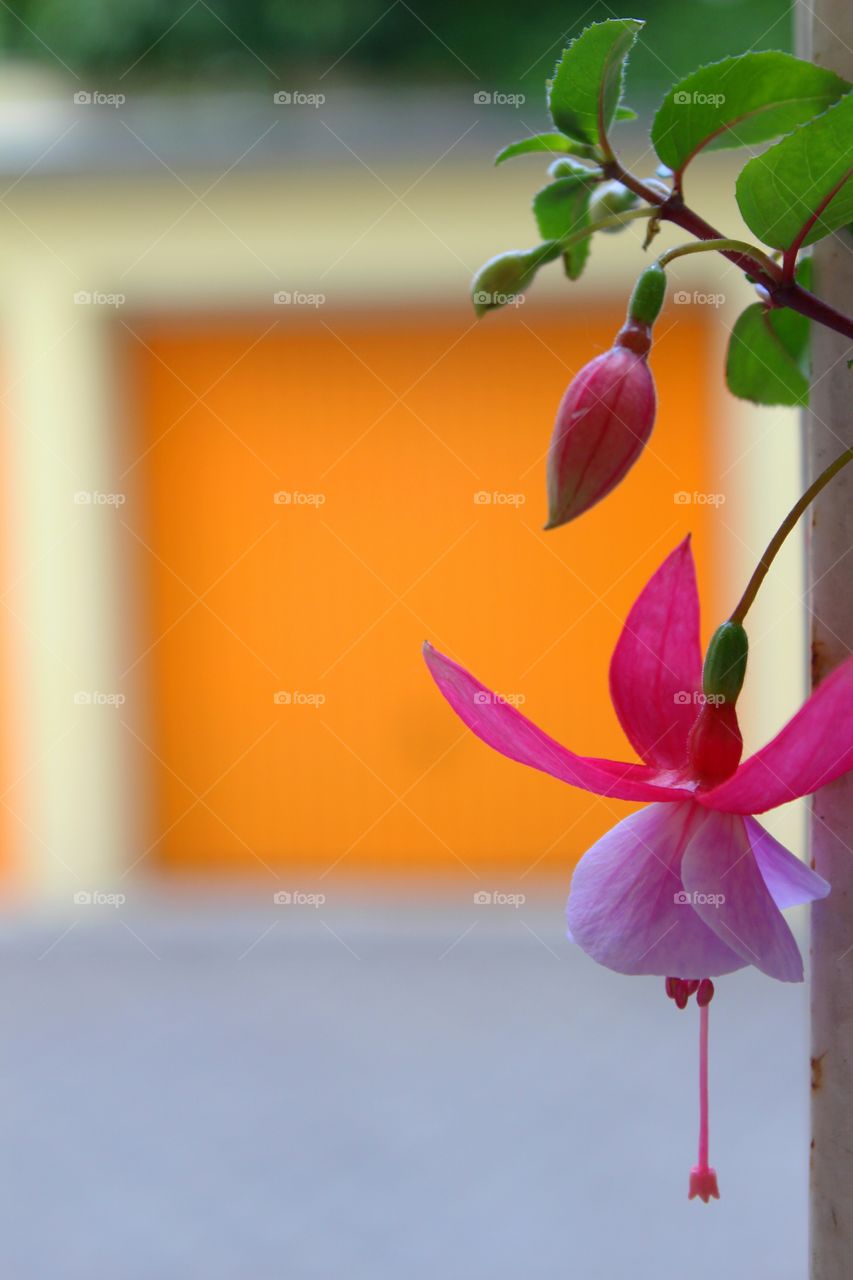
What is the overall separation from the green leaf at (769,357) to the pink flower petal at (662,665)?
0.09 meters

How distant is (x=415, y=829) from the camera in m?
2.89

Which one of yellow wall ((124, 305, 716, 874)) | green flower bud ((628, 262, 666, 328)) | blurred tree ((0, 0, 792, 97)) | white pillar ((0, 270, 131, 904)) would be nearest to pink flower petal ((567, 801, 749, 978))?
green flower bud ((628, 262, 666, 328))

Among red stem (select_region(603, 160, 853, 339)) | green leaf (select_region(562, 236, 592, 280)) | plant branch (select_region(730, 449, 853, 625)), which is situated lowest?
plant branch (select_region(730, 449, 853, 625))

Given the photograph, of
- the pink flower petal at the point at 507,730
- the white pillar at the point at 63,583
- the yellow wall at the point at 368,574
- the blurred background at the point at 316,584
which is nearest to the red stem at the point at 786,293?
the pink flower petal at the point at 507,730

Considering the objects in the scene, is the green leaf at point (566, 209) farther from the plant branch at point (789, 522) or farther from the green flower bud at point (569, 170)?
the plant branch at point (789, 522)

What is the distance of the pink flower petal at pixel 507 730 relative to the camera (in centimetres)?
25

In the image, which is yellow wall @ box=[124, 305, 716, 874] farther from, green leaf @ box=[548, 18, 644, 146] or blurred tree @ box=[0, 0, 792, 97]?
green leaf @ box=[548, 18, 644, 146]

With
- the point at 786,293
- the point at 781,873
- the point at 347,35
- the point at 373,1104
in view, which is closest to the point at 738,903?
the point at 781,873

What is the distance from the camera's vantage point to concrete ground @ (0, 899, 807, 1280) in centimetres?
166

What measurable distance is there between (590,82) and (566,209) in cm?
4

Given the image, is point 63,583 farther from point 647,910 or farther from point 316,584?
point 647,910

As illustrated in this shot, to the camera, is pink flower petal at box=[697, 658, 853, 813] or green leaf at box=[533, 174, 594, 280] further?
green leaf at box=[533, 174, 594, 280]

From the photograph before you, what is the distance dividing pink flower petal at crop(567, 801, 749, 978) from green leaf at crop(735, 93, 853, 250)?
124 mm

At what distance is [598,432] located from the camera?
28 cm
